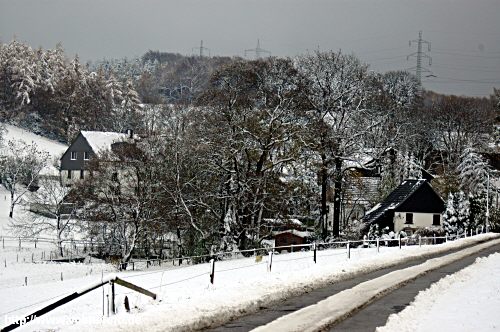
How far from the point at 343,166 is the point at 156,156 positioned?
14467 millimetres

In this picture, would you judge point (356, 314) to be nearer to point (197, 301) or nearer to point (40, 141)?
point (197, 301)

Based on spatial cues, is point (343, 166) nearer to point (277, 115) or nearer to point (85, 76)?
point (277, 115)

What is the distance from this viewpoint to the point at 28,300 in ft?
98.3

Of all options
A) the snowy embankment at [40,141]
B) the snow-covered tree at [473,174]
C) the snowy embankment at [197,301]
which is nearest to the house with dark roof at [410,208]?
the snow-covered tree at [473,174]

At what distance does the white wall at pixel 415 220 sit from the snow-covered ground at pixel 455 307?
140ft

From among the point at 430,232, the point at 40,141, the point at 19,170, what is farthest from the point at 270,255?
the point at 40,141

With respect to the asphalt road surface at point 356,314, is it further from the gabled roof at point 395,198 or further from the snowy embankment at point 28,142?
the snowy embankment at point 28,142

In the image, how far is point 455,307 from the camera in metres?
16.8

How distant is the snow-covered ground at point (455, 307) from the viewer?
14211 mm

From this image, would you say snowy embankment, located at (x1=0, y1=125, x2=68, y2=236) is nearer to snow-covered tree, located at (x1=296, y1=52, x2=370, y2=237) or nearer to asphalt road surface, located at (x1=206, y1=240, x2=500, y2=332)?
snow-covered tree, located at (x1=296, y1=52, x2=370, y2=237)

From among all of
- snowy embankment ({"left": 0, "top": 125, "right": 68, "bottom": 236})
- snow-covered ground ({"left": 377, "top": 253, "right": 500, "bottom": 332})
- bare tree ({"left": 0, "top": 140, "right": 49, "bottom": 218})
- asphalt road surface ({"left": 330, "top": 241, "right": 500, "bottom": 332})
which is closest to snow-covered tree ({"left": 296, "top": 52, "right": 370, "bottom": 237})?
asphalt road surface ({"left": 330, "top": 241, "right": 500, "bottom": 332})

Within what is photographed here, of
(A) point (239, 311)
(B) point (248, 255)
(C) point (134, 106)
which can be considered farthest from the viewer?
(C) point (134, 106)

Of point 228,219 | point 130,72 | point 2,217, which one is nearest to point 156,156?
point 228,219

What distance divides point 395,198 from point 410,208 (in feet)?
5.93
